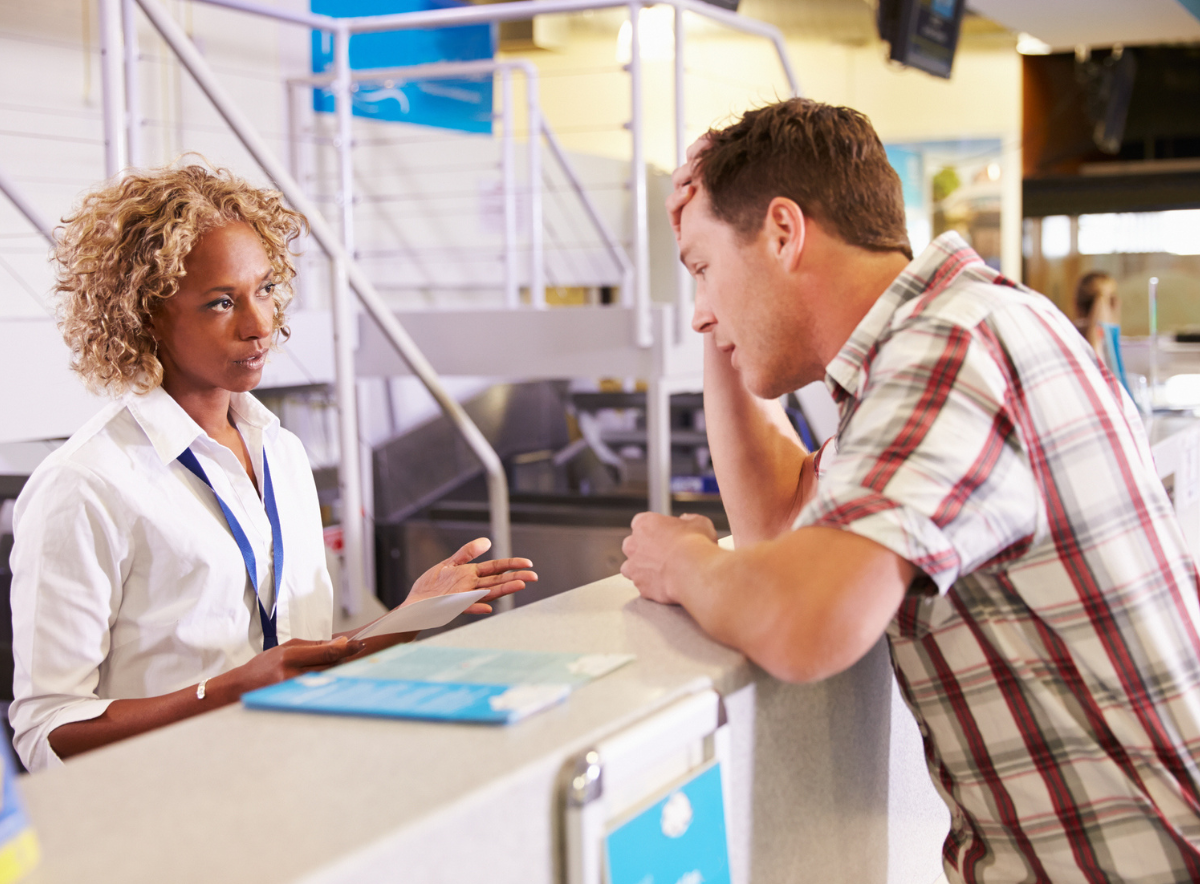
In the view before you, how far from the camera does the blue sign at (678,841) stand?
0.75m

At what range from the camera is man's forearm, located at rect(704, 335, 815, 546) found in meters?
1.42

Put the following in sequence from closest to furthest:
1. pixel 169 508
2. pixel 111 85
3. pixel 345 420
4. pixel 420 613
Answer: pixel 420 613
pixel 169 508
pixel 111 85
pixel 345 420

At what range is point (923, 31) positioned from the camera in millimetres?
5516

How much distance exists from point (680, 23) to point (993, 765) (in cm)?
310

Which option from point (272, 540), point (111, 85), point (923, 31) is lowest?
point (272, 540)

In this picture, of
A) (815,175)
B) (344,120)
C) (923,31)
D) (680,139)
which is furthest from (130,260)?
(923,31)

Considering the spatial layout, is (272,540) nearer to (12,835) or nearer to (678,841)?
(678,841)

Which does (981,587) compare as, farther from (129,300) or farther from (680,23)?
(680,23)

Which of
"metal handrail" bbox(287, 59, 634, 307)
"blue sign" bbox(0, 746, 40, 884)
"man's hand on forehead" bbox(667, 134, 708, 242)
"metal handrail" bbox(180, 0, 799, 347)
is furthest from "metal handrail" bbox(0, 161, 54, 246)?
"blue sign" bbox(0, 746, 40, 884)

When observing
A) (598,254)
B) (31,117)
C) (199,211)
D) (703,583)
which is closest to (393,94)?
(598,254)

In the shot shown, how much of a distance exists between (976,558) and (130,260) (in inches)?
42.6

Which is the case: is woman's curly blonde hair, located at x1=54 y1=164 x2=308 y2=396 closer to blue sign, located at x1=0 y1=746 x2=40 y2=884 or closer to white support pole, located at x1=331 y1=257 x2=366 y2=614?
blue sign, located at x1=0 y1=746 x2=40 y2=884

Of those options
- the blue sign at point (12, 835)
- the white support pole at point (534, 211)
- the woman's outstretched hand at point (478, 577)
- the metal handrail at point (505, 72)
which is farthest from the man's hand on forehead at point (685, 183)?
the white support pole at point (534, 211)

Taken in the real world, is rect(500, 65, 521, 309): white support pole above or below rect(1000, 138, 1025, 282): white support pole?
below
